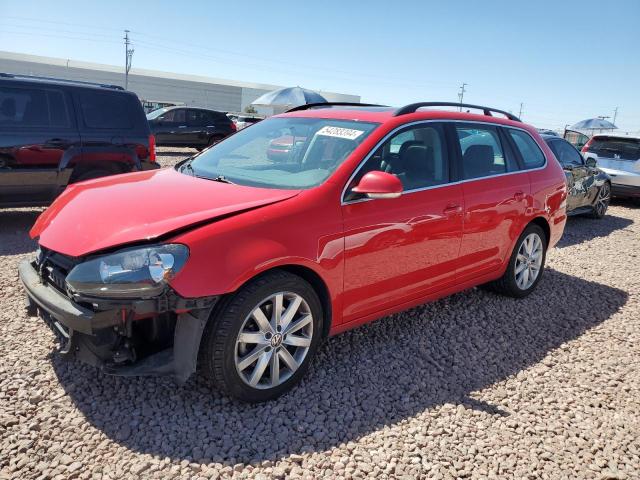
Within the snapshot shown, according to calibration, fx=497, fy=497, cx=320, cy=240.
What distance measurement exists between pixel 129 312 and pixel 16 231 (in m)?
4.96

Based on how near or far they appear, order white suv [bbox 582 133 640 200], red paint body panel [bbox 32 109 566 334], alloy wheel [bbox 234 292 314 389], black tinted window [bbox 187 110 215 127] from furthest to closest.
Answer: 1. black tinted window [bbox 187 110 215 127]
2. white suv [bbox 582 133 640 200]
3. alloy wheel [bbox 234 292 314 389]
4. red paint body panel [bbox 32 109 566 334]

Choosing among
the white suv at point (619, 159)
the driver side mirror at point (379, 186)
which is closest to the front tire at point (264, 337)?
the driver side mirror at point (379, 186)

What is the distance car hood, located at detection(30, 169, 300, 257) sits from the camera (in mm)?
2643

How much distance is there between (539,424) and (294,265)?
1.74m

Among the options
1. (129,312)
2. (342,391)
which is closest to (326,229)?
(342,391)

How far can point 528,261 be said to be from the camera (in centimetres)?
489

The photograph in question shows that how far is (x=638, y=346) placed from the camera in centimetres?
416

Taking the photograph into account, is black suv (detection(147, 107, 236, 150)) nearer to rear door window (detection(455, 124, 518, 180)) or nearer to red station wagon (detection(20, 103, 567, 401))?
rear door window (detection(455, 124, 518, 180))

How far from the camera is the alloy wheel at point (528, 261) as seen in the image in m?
4.79

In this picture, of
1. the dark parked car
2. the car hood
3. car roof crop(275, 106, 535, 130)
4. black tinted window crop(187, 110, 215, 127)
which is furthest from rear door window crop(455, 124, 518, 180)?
black tinted window crop(187, 110, 215, 127)

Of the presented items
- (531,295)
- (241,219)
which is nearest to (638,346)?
(531,295)

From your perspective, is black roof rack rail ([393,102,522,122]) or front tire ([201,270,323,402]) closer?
front tire ([201,270,323,402])

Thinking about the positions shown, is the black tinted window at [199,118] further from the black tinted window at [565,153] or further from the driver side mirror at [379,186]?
the driver side mirror at [379,186]

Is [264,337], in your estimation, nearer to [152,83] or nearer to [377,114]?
[377,114]
